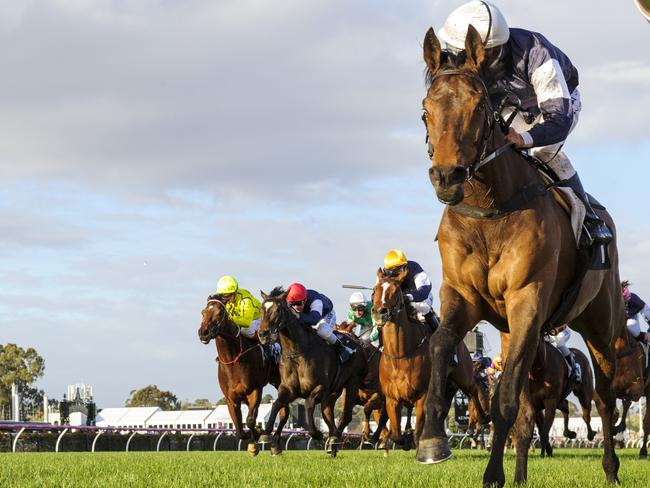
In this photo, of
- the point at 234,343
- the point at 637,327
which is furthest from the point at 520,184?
the point at 637,327

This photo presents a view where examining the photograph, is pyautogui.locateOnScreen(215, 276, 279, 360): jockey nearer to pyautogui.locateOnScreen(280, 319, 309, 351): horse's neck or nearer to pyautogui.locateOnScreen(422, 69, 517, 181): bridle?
pyautogui.locateOnScreen(280, 319, 309, 351): horse's neck

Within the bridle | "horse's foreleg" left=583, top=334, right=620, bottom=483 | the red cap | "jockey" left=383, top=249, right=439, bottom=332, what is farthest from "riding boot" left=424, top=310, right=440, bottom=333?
the bridle

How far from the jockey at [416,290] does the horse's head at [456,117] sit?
312 inches

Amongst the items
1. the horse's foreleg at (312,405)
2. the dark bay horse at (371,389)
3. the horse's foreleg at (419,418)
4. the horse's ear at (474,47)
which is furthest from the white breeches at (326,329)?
the horse's ear at (474,47)

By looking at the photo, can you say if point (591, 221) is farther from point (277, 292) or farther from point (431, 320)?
point (277, 292)

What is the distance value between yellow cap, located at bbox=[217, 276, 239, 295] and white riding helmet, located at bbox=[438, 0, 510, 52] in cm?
1036

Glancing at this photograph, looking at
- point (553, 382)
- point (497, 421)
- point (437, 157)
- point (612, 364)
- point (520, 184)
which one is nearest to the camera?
point (437, 157)

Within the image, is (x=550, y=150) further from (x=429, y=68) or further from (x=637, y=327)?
(x=637, y=327)

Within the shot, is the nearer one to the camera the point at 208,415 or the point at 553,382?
the point at 553,382

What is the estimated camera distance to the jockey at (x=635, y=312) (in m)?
16.7

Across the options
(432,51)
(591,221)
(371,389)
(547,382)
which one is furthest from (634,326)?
(432,51)

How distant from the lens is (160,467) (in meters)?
9.25

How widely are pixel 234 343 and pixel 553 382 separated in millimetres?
4822

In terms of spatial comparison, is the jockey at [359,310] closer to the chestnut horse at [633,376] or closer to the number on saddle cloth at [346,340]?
the number on saddle cloth at [346,340]
